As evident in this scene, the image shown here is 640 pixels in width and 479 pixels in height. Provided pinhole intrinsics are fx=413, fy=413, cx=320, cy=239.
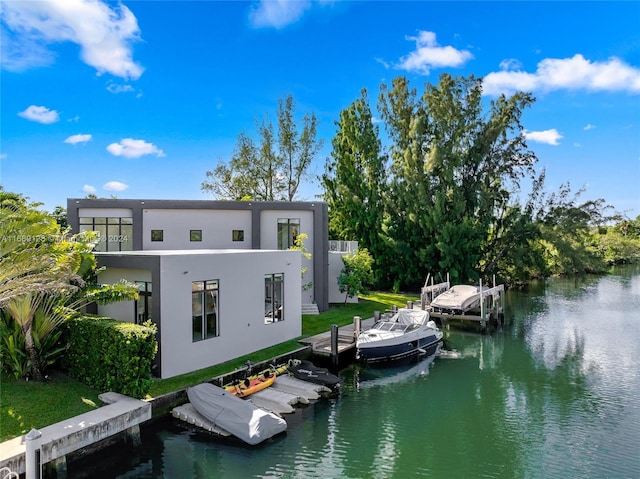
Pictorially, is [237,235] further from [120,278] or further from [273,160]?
[273,160]

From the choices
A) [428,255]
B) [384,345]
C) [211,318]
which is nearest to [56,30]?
[211,318]

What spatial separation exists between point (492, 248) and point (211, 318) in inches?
1179

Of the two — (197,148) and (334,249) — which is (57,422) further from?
(197,148)

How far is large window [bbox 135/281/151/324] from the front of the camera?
1269 centimetres

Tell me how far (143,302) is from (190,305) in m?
1.49

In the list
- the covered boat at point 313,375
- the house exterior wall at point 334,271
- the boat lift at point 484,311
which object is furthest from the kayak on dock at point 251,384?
the boat lift at point 484,311

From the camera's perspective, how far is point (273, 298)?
1647cm

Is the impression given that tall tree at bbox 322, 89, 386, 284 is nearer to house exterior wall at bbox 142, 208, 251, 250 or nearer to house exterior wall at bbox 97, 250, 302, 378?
house exterior wall at bbox 142, 208, 251, 250

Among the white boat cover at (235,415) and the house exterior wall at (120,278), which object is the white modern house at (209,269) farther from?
the white boat cover at (235,415)

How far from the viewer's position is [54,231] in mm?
11336

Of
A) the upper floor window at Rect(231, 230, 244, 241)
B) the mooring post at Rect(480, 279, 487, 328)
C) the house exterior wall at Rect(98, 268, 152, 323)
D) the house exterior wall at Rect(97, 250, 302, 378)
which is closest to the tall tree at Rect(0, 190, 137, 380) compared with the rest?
the house exterior wall at Rect(97, 250, 302, 378)

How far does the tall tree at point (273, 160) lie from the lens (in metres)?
37.7

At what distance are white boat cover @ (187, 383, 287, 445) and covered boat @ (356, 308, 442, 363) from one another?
6768 mm

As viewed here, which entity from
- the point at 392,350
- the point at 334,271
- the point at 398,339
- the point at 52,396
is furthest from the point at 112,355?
the point at 334,271
